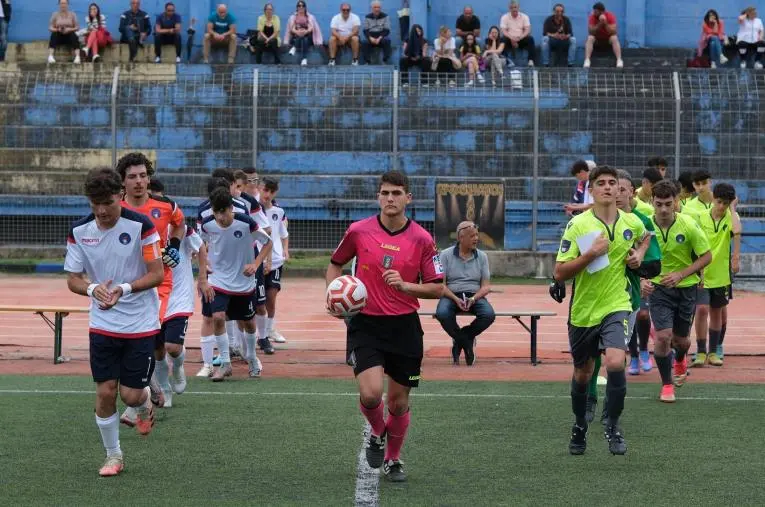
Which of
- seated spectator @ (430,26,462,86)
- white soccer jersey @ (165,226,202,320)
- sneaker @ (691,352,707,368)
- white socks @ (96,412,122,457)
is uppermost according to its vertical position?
seated spectator @ (430,26,462,86)

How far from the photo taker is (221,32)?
29.4 metres

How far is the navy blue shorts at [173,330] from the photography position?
10961mm

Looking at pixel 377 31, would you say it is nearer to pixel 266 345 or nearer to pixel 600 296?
pixel 266 345

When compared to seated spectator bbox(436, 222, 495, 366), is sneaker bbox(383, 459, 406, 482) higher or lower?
lower

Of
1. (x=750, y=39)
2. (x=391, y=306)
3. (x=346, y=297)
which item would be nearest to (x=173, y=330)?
(x=391, y=306)

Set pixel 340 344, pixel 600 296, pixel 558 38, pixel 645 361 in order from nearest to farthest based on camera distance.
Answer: pixel 600 296
pixel 645 361
pixel 340 344
pixel 558 38

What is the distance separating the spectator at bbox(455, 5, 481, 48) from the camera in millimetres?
28734

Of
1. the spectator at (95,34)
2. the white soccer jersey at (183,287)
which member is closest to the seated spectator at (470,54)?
the spectator at (95,34)

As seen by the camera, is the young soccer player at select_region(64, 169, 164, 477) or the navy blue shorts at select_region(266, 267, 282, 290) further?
the navy blue shorts at select_region(266, 267, 282, 290)

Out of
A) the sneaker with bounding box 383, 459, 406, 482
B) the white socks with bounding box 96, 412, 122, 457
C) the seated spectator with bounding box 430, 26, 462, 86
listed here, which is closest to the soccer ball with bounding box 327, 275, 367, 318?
the sneaker with bounding box 383, 459, 406, 482

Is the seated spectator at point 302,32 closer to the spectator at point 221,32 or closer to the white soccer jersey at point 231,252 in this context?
the spectator at point 221,32

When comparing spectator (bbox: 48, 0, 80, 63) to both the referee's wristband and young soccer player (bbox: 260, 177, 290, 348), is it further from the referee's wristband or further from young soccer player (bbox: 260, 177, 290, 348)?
the referee's wristband

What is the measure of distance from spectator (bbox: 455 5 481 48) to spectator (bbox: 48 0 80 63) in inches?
331

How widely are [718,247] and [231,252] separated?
5.17 m
